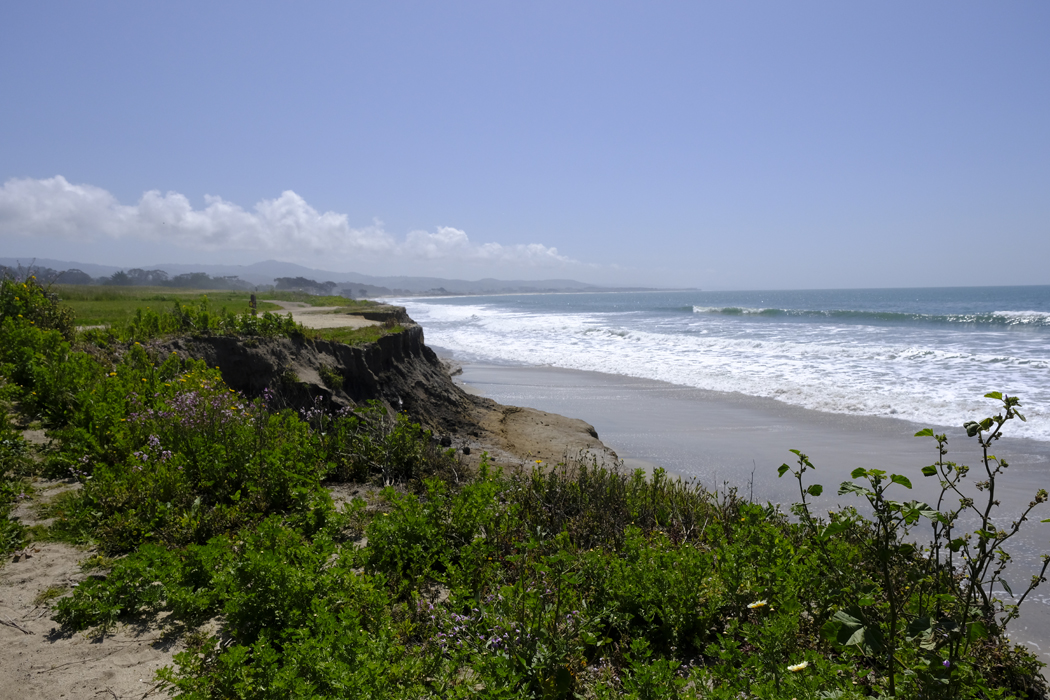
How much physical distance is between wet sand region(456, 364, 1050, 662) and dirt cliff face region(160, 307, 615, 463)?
1298 mm

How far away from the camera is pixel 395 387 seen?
495 inches

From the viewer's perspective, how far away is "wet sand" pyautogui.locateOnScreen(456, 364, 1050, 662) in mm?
6975

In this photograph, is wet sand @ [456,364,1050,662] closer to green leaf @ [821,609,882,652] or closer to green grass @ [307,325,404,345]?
green leaf @ [821,609,882,652]

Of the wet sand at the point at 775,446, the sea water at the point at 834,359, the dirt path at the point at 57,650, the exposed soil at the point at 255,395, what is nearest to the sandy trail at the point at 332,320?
the exposed soil at the point at 255,395

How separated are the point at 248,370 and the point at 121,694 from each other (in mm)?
7532

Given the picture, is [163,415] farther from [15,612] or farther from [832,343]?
[832,343]

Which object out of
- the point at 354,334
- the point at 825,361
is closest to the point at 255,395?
the point at 354,334

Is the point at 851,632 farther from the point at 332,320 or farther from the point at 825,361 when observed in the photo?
the point at 825,361

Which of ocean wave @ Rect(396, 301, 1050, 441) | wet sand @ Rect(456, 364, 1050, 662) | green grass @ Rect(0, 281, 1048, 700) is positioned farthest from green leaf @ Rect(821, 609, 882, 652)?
ocean wave @ Rect(396, 301, 1050, 441)

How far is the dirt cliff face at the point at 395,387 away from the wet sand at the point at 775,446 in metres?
1.30

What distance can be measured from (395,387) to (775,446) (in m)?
7.64

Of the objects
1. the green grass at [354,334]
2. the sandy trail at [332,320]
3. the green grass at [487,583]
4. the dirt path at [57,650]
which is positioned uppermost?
the sandy trail at [332,320]

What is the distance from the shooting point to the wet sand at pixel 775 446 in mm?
6975

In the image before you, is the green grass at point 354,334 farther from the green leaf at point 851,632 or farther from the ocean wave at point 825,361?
the green leaf at point 851,632
